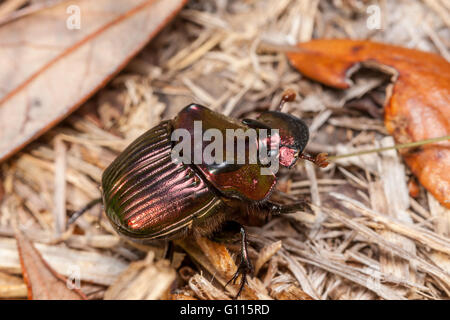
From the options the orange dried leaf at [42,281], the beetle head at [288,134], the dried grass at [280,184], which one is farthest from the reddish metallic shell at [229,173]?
the orange dried leaf at [42,281]

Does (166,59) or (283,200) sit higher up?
(166,59)

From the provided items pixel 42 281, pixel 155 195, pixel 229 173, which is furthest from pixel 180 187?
pixel 42 281

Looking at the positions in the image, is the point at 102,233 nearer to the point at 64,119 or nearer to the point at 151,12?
the point at 64,119

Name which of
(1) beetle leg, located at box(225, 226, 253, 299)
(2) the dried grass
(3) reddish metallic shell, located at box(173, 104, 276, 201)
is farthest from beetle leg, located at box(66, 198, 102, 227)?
(1) beetle leg, located at box(225, 226, 253, 299)

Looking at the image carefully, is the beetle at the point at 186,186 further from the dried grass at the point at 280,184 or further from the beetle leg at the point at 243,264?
the dried grass at the point at 280,184

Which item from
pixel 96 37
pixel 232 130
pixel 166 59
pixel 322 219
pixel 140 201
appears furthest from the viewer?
pixel 166 59

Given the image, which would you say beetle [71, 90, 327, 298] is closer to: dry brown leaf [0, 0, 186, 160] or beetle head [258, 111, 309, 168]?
beetle head [258, 111, 309, 168]

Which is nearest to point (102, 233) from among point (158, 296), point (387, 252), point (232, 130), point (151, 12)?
point (158, 296)
